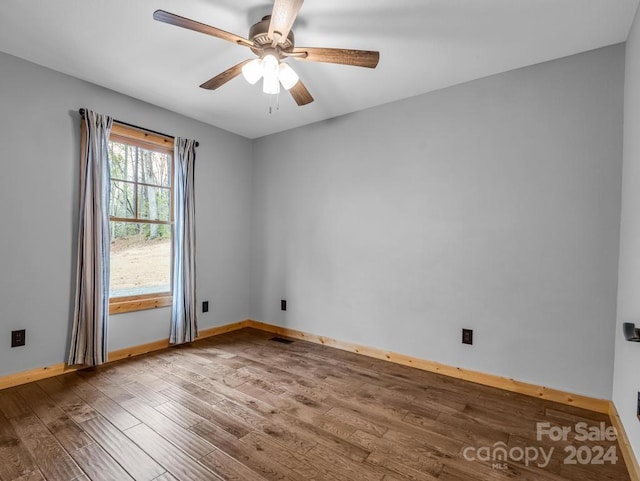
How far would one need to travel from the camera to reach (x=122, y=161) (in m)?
3.08

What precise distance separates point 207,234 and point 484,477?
3.35 metres

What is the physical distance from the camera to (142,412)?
2.07 meters

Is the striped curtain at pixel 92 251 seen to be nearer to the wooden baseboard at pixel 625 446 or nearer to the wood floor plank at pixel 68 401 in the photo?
the wood floor plank at pixel 68 401

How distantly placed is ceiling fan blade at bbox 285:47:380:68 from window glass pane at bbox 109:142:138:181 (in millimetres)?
2140

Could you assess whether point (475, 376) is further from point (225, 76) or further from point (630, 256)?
point (225, 76)

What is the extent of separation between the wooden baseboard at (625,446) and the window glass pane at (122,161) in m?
4.16

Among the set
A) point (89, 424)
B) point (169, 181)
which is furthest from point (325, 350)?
point (169, 181)

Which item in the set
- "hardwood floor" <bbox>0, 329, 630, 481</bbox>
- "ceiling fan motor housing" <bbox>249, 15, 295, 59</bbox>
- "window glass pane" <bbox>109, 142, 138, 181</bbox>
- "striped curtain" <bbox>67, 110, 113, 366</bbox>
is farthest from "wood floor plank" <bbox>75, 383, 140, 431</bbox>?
"ceiling fan motor housing" <bbox>249, 15, 295, 59</bbox>

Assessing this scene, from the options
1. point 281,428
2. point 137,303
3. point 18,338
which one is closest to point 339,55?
point 281,428

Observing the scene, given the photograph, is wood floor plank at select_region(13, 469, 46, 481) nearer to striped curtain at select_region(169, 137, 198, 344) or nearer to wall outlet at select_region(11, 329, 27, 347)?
wall outlet at select_region(11, 329, 27, 347)

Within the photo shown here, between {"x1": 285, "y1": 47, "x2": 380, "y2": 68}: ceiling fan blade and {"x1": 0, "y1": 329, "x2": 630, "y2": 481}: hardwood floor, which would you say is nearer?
{"x1": 0, "y1": 329, "x2": 630, "y2": 481}: hardwood floor

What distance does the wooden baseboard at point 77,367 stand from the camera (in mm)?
2393

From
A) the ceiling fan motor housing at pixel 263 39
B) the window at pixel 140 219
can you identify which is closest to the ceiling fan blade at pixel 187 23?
the ceiling fan motor housing at pixel 263 39

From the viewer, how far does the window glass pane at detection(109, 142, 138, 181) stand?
3.01 m
